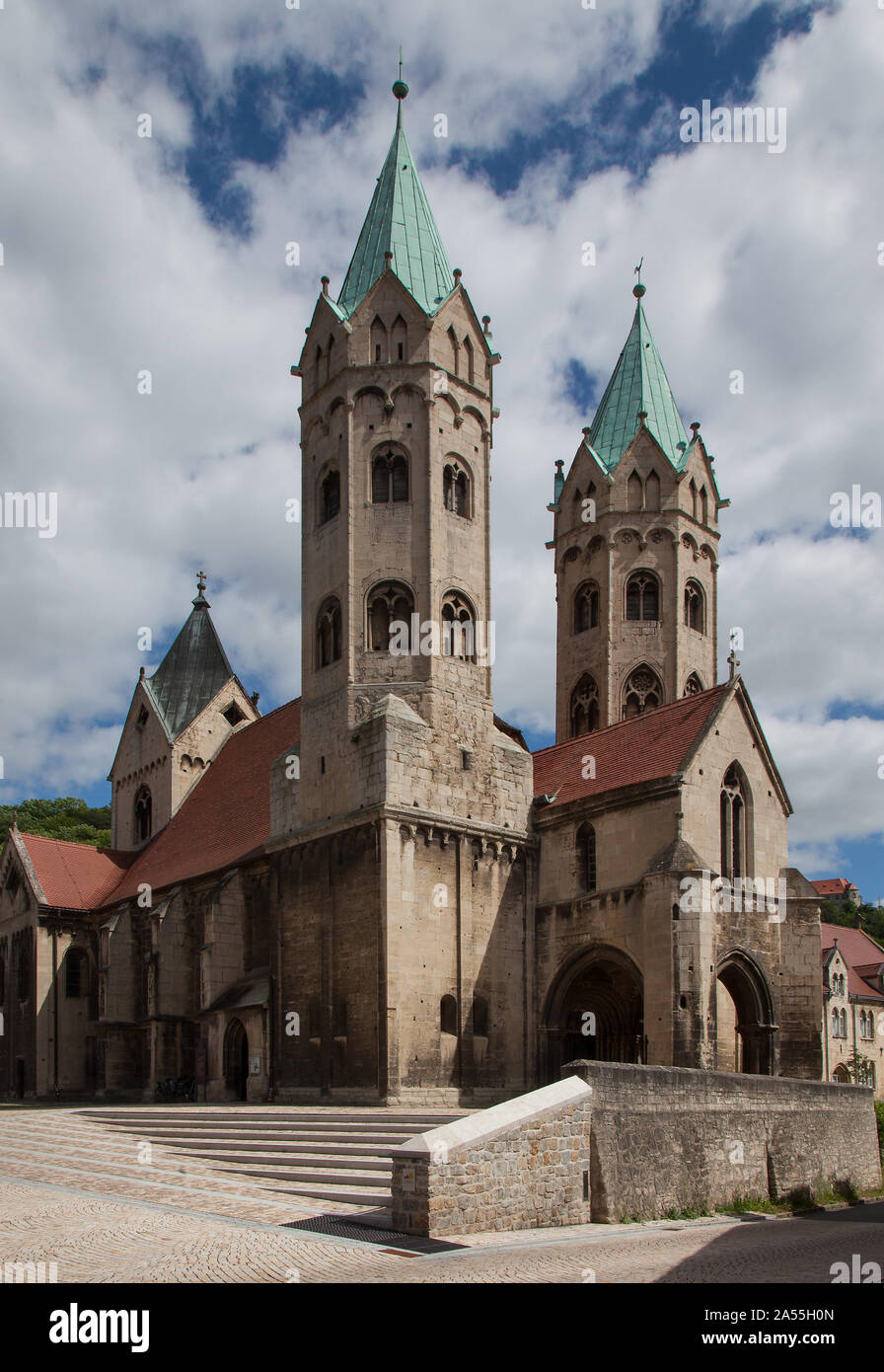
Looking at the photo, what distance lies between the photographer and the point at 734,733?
32625 millimetres

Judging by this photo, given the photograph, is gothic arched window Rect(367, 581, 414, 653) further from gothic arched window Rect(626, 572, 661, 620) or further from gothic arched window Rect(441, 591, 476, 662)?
gothic arched window Rect(626, 572, 661, 620)

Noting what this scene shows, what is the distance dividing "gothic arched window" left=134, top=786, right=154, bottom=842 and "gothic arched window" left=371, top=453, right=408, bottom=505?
25803 mm

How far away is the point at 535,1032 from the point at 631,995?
2.77 m

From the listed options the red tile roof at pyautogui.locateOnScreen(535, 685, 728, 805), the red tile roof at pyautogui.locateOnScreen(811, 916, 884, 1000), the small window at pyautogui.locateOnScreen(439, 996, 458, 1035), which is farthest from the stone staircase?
the red tile roof at pyautogui.locateOnScreen(811, 916, 884, 1000)

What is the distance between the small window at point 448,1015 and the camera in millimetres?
31406

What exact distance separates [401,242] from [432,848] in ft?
59.4

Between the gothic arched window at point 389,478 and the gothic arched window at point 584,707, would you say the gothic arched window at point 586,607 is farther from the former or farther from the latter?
the gothic arched window at point 389,478

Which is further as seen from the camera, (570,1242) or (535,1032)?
(535,1032)

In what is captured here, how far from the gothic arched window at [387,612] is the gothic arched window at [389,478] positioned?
98.7 inches

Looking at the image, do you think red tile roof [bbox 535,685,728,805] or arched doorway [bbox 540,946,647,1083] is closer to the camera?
red tile roof [bbox 535,685,728,805]

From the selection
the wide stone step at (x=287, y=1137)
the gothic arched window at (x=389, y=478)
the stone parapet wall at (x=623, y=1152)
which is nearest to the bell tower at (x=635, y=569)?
the gothic arched window at (x=389, y=478)

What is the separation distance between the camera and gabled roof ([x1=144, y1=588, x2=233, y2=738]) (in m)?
55.7
